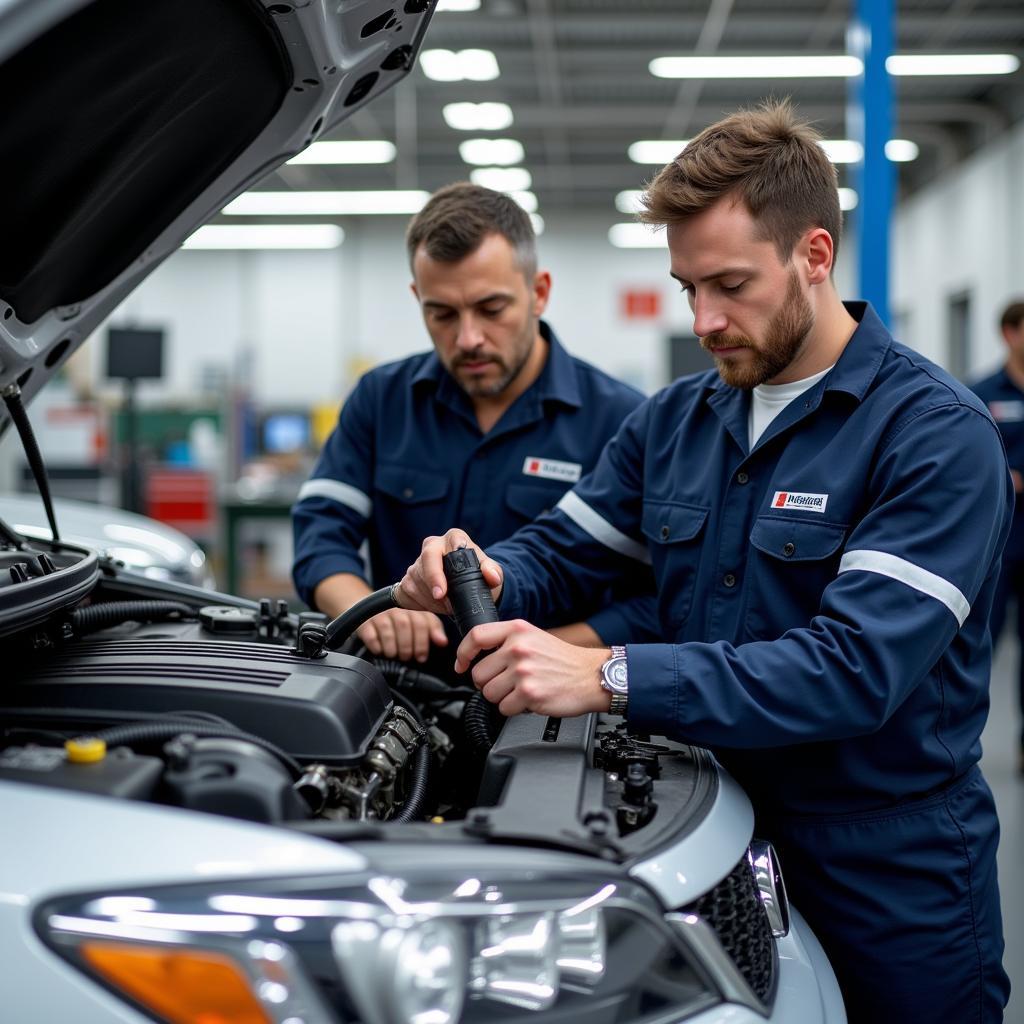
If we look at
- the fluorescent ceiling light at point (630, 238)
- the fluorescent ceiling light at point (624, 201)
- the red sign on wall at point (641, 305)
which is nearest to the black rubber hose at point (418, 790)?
the fluorescent ceiling light at point (624, 201)

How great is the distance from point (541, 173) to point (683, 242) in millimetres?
Result: 10859

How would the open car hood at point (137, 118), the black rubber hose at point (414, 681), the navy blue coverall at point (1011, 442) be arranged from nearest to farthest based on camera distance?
the open car hood at point (137, 118) → the black rubber hose at point (414, 681) → the navy blue coverall at point (1011, 442)

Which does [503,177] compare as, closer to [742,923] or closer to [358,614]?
[358,614]

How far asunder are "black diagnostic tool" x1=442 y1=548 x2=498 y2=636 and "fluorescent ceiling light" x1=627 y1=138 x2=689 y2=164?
942 centimetres

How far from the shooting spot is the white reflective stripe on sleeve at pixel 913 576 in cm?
123

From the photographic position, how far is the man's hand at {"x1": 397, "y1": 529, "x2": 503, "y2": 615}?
1.43 m

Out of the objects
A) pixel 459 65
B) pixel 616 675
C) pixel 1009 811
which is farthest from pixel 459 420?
pixel 459 65

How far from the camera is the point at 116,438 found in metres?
8.56

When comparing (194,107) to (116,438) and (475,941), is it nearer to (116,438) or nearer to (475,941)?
(475,941)

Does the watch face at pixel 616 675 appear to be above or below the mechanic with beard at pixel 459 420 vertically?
below

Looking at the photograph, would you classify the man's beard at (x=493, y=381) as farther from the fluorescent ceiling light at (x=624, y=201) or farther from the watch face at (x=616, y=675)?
the fluorescent ceiling light at (x=624, y=201)

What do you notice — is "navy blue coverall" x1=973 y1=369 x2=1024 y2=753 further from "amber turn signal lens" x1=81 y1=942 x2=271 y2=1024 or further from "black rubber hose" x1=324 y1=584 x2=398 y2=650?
"amber turn signal lens" x1=81 y1=942 x2=271 y2=1024

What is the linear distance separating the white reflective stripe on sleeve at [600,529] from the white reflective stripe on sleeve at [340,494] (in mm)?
594

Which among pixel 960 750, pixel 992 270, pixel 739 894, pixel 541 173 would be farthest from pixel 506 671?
pixel 541 173
